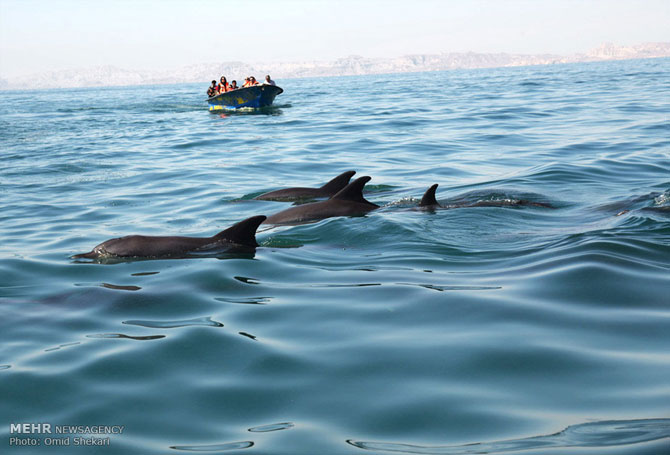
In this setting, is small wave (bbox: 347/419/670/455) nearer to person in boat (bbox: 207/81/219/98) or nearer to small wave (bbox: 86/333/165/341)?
small wave (bbox: 86/333/165/341)

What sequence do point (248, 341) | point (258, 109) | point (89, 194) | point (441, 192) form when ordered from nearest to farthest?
point (248, 341) < point (441, 192) < point (89, 194) < point (258, 109)

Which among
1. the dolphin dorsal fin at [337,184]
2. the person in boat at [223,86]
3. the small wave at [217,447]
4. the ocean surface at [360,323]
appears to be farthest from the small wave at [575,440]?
the person in boat at [223,86]

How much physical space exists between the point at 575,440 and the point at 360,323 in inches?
96.6

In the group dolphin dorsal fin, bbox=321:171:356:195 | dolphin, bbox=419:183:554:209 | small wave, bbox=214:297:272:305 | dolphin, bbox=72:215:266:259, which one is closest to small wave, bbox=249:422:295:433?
small wave, bbox=214:297:272:305

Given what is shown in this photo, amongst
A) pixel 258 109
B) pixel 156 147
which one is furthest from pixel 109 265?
pixel 258 109

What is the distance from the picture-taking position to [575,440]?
3.68 m

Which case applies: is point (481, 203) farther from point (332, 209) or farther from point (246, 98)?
point (246, 98)

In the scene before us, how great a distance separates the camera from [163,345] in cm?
559

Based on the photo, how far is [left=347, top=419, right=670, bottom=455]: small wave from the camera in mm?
3637

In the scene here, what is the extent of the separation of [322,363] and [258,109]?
125 ft

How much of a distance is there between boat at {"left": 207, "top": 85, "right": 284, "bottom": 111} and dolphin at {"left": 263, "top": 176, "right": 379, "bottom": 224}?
30713 mm

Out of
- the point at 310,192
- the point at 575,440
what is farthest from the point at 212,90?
the point at 575,440

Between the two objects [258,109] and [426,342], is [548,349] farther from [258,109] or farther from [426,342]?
[258,109]

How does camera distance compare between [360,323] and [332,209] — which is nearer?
[360,323]
